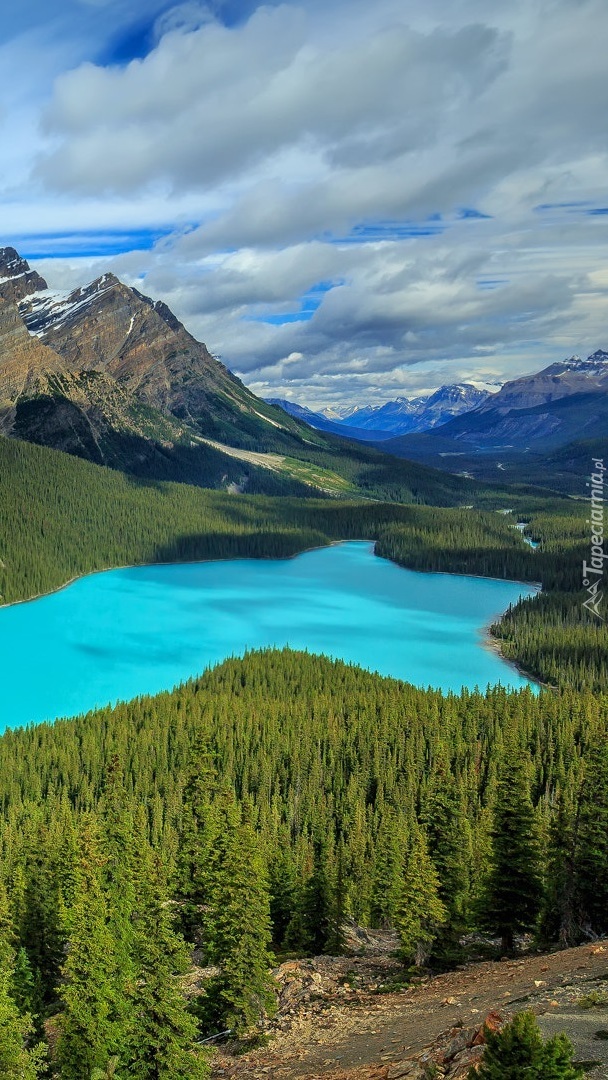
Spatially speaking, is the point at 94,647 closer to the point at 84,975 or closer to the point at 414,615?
the point at 414,615

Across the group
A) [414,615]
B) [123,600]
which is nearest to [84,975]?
[414,615]

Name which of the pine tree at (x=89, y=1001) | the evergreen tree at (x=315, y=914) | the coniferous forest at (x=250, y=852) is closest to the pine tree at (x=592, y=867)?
the coniferous forest at (x=250, y=852)

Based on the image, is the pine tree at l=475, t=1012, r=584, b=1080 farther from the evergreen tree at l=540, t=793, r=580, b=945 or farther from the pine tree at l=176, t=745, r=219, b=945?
the pine tree at l=176, t=745, r=219, b=945

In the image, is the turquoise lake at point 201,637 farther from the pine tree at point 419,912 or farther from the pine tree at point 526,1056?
the pine tree at point 526,1056

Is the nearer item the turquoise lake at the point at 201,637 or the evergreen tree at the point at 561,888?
the evergreen tree at the point at 561,888

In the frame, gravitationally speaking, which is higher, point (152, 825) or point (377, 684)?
point (377, 684)
